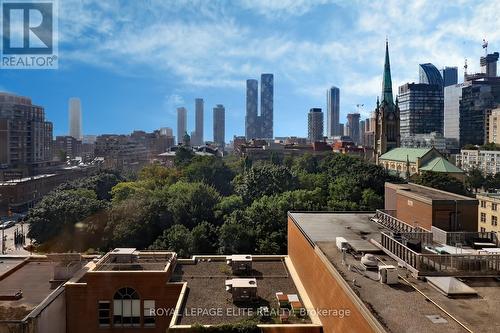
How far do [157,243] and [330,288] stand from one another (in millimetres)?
24259

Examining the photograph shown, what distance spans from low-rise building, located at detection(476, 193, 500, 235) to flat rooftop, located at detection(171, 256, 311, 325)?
124 feet

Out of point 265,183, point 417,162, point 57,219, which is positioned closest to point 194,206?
point 57,219

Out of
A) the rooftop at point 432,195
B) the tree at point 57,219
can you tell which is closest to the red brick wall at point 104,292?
the rooftop at point 432,195

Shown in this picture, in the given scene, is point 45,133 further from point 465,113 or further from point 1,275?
point 465,113

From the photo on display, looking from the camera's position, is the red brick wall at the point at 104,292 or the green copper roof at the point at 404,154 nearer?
the red brick wall at the point at 104,292

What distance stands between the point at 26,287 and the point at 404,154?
88.0 metres

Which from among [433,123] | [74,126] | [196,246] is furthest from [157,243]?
[433,123]

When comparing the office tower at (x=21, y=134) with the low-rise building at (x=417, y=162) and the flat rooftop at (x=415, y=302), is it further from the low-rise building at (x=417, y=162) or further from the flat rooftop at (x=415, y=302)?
the flat rooftop at (x=415, y=302)

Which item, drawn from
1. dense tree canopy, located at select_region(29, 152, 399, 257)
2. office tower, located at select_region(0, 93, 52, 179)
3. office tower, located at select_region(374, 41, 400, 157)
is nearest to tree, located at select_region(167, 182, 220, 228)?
dense tree canopy, located at select_region(29, 152, 399, 257)

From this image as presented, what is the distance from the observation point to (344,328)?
12.9m

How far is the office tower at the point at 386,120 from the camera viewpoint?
10250 centimetres

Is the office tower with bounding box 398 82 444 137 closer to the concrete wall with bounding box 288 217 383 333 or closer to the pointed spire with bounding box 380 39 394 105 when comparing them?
the pointed spire with bounding box 380 39 394 105

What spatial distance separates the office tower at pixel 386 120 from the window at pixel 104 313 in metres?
92.4

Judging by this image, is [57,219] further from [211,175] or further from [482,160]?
[482,160]
